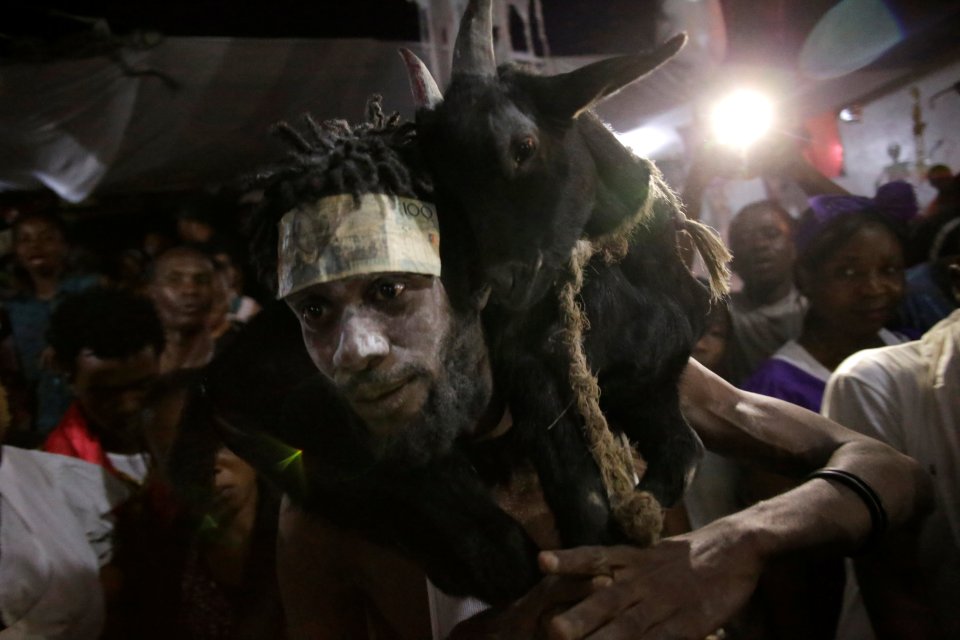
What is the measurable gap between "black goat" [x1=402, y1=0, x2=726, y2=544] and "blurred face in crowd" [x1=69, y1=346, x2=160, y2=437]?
129 centimetres

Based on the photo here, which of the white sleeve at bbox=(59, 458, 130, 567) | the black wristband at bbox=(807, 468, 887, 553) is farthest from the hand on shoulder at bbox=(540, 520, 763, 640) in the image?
the white sleeve at bbox=(59, 458, 130, 567)

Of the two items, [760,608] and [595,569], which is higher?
[595,569]

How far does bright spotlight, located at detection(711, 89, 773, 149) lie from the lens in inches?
66.9

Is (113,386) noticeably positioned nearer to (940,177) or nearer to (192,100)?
(192,100)

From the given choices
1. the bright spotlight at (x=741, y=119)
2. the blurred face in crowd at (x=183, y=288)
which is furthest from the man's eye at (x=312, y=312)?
the blurred face in crowd at (x=183, y=288)

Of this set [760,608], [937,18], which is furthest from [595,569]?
[937,18]

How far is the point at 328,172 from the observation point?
981 millimetres

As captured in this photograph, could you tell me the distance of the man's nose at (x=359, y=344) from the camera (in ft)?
3.12

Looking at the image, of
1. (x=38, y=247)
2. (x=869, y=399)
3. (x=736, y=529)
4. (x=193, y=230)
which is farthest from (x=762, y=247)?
(x=38, y=247)

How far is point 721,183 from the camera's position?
1.91 meters

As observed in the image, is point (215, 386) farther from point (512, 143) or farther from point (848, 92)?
point (848, 92)

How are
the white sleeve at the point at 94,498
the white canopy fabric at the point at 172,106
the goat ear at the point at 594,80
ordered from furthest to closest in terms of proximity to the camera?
1. the white canopy fabric at the point at 172,106
2. the white sleeve at the point at 94,498
3. the goat ear at the point at 594,80

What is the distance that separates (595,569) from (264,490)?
819 mm

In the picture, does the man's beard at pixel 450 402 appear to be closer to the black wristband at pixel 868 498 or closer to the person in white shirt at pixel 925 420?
the black wristband at pixel 868 498
